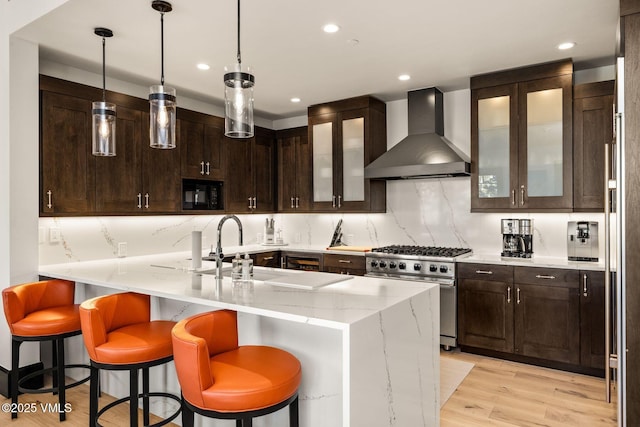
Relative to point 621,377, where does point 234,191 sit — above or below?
above

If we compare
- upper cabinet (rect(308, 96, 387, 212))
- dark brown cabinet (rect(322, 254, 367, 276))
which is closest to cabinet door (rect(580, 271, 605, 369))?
dark brown cabinet (rect(322, 254, 367, 276))

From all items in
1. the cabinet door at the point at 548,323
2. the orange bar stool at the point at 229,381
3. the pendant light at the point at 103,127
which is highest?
the pendant light at the point at 103,127

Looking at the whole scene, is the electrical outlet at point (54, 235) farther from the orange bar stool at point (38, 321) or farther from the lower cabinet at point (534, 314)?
the lower cabinet at point (534, 314)

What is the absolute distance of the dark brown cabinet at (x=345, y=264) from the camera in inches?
180

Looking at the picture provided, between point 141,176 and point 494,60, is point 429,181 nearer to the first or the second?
point 494,60

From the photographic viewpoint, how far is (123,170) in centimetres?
396

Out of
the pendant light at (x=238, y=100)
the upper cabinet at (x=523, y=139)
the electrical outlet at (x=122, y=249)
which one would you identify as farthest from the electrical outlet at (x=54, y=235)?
the upper cabinet at (x=523, y=139)

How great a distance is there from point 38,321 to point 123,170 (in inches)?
66.8

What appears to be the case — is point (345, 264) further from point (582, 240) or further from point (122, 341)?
point (122, 341)

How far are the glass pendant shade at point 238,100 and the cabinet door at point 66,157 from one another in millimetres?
2065

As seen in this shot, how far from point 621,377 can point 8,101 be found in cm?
421

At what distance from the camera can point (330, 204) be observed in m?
5.13

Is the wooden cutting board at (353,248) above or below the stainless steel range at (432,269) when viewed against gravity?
above

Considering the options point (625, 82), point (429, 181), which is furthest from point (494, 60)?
point (625, 82)
